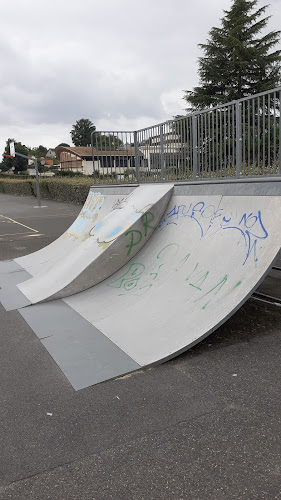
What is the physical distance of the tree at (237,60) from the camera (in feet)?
111

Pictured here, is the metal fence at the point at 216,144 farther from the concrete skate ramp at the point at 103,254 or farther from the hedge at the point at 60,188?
the hedge at the point at 60,188

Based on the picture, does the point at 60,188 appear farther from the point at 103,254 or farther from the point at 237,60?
the point at 103,254

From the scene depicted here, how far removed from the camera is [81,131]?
13325 centimetres

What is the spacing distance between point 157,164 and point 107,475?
728cm

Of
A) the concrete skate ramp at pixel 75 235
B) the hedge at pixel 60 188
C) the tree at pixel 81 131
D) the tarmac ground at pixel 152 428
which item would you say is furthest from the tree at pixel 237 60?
the tree at pixel 81 131

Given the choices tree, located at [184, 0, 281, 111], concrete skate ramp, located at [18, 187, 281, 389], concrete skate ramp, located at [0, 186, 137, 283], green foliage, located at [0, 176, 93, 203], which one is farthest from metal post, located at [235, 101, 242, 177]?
tree, located at [184, 0, 281, 111]

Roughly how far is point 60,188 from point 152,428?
1329 inches

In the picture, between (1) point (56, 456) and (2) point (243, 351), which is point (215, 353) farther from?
(1) point (56, 456)

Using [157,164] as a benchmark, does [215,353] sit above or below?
below

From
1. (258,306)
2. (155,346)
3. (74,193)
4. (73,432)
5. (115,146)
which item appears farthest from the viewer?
(74,193)

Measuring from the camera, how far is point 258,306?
18.9ft

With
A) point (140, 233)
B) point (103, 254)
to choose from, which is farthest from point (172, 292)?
point (140, 233)

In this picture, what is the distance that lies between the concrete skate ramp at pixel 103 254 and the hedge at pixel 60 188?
2258cm

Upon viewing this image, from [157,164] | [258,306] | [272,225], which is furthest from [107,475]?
[157,164]
